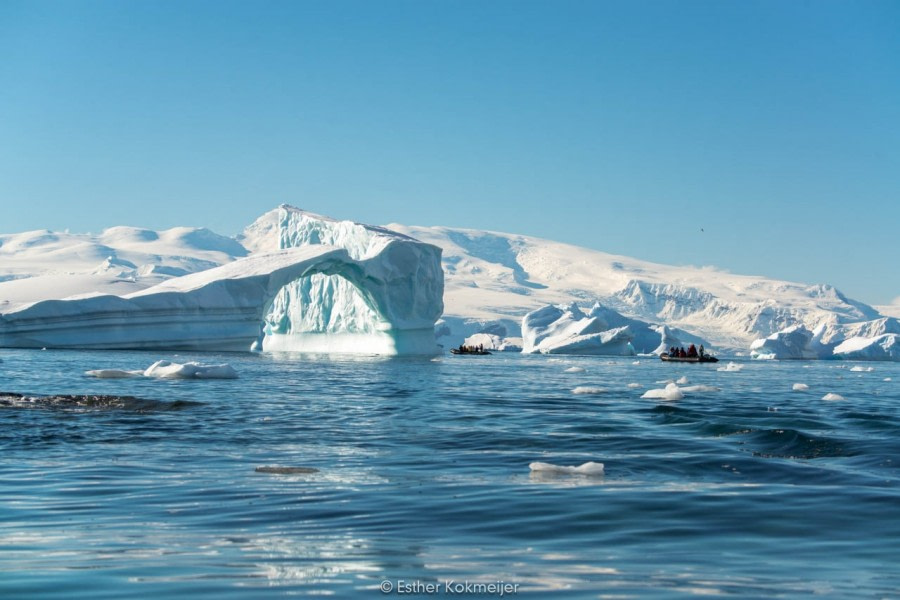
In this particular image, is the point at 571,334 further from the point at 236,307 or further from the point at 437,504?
the point at 437,504

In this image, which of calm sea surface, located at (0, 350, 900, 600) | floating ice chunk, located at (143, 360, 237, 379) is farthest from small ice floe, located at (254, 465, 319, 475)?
floating ice chunk, located at (143, 360, 237, 379)

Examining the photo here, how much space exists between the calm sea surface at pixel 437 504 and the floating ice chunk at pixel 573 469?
0.61 ft

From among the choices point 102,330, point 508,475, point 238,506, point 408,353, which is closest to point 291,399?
point 508,475

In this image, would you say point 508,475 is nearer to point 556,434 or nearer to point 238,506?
point 238,506

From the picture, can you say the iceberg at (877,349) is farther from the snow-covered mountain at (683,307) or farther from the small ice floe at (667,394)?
the small ice floe at (667,394)

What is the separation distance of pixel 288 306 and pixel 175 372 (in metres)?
42.8

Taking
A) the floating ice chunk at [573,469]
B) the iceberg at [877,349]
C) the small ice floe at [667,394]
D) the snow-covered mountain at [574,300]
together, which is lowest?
the floating ice chunk at [573,469]

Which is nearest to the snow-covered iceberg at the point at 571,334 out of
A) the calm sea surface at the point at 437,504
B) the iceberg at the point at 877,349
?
the iceberg at the point at 877,349

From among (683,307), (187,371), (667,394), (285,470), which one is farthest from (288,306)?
(683,307)

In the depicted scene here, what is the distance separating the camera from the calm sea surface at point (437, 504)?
195 inches

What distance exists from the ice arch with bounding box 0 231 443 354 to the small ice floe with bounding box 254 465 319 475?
37.2 meters

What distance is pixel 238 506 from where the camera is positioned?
23.1 feet

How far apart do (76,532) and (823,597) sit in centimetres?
414

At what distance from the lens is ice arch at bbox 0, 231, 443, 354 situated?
43.7 metres
